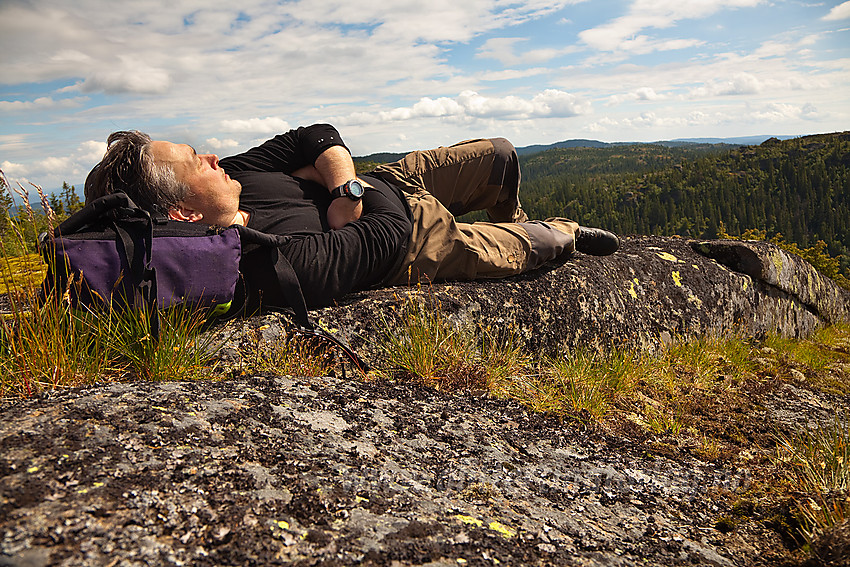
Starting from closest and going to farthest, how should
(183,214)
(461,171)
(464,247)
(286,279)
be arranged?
(286,279)
(183,214)
(464,247)
(461,171)

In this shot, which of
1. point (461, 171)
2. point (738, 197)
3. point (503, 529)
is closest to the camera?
point (503, 529)

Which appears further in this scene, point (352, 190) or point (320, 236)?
point (352, 190)

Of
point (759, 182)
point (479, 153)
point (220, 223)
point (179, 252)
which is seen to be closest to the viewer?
point (179, 252)

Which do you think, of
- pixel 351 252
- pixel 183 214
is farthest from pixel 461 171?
pixel 183 214

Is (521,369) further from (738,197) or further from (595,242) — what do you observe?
(738,197)

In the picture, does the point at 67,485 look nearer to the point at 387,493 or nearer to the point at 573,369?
the point at 387,493

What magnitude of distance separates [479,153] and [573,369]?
7.95 feet

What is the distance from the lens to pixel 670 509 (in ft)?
7.23

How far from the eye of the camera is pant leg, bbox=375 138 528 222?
199 inches

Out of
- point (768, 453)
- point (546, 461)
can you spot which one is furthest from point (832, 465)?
point (546, 461)

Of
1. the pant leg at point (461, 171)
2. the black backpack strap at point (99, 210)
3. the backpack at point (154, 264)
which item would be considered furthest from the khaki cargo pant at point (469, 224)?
the black backpack strap at point (99, 210)

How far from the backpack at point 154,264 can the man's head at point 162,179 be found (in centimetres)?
34

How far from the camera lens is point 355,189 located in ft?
13.2

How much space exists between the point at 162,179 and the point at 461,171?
9.21 ft
